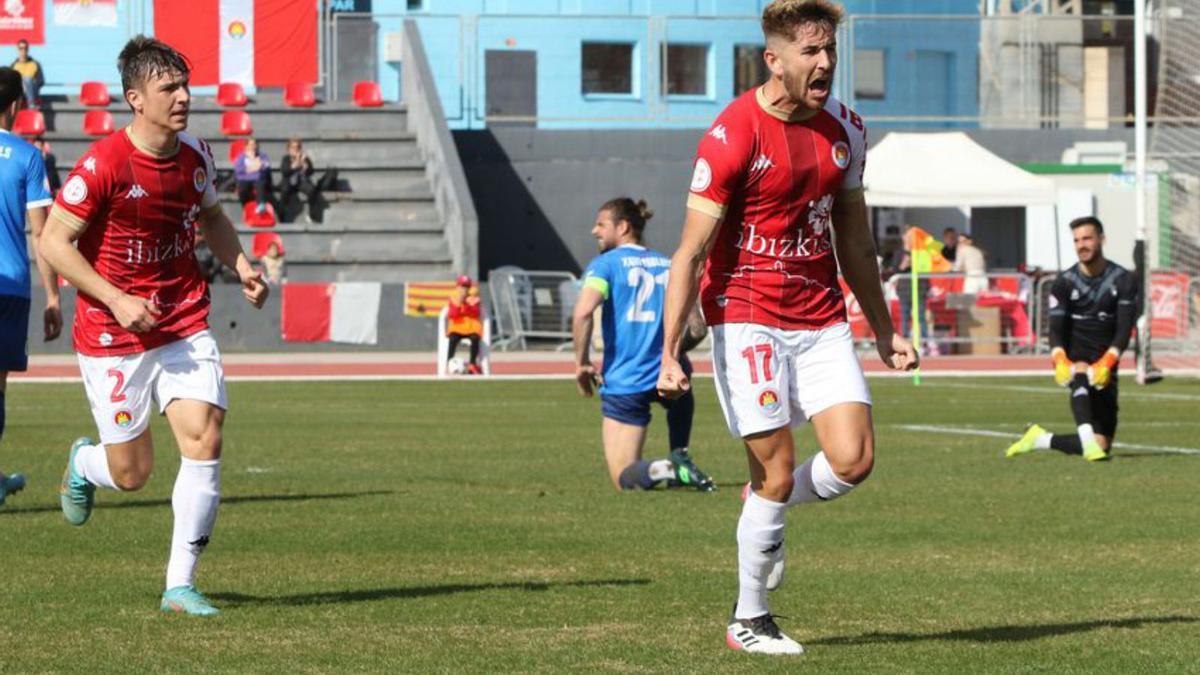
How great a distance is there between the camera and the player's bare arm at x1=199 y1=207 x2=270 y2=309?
8.77 m

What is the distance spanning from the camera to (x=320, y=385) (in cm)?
2742

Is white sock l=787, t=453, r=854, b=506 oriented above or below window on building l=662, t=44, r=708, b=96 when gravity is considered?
below

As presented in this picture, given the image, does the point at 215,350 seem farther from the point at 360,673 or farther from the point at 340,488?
the point at 340,488

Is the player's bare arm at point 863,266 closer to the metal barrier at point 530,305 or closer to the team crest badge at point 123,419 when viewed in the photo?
the team crest badge at point 123,419

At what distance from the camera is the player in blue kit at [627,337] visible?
13664 millimetres

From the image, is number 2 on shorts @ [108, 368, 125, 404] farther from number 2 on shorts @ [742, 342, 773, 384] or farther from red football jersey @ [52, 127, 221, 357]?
number 2 on shorts @ [742, 342, 773, 384]

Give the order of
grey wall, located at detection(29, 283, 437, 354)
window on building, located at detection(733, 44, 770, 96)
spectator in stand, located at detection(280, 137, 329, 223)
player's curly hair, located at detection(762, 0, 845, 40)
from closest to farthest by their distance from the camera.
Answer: player's curly hair, located at detection(762, 0, 845, 40) → grey wall, located at detection(29, 283, 437, 354) → spectator in stand, located at detection(280, 137, 329, 223) → window on building, located at detection(733, 44, 770, 96)

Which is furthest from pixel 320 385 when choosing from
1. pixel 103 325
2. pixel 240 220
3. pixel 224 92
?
pixel 103 325

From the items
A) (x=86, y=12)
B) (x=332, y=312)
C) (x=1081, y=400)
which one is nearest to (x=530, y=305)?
(x=332, y=312)

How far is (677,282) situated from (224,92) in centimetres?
3467

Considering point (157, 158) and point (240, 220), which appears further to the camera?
point (240, 220)

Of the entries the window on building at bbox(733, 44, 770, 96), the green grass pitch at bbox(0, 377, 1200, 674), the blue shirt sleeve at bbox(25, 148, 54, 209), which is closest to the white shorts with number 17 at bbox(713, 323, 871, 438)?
the green grass pitch at bbox(0, 377, 1200, 674)

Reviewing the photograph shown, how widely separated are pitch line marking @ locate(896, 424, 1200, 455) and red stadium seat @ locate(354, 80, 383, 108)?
78.6 ft

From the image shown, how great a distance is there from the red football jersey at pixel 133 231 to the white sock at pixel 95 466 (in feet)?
1.98
